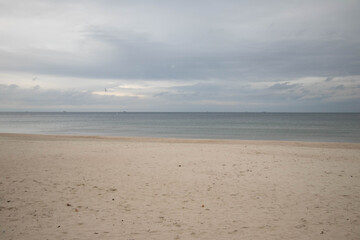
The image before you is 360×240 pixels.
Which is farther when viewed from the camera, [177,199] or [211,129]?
[211,129]

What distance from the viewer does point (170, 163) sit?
1252 centimetres

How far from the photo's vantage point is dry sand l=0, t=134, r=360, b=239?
552cm

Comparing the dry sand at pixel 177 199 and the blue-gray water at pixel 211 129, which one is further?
the blue-gray water at pixel 211 129

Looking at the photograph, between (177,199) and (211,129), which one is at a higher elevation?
(177,199)

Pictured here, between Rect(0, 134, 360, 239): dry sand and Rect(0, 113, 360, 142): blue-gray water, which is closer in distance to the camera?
Rect(0, 134, 360, 239): dry sand

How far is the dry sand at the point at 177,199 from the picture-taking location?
18.1ft

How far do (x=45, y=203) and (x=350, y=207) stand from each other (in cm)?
852

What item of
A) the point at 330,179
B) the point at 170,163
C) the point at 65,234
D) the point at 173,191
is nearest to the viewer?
the point at 65,234

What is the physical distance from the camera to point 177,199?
755 centimetres

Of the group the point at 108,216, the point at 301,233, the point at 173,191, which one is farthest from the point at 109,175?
the point at 301,233

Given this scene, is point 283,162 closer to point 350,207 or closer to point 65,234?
point 350,207

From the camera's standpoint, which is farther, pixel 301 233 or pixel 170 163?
pixel 170 163

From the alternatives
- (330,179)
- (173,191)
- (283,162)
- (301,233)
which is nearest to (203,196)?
(173,191)

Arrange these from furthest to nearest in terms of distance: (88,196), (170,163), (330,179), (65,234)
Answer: (170,163)
(330,179)
(88,196)
(65,234)
